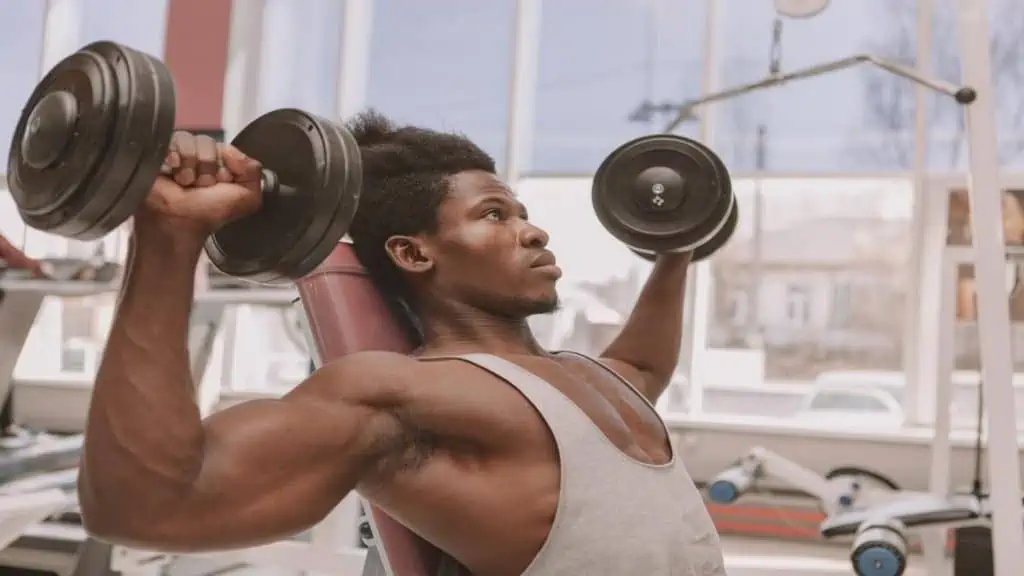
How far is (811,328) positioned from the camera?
12.4 feet

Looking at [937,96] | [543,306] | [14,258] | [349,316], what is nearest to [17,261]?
[14,258]

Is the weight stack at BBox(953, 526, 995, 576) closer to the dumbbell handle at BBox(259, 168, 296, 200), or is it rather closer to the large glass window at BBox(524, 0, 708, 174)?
the large glass window at BBox(524, 0, 708, 174)

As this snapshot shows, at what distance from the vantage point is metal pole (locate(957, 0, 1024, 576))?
174cm

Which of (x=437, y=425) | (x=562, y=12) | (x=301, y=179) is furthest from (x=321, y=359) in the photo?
(x=562, y=12)

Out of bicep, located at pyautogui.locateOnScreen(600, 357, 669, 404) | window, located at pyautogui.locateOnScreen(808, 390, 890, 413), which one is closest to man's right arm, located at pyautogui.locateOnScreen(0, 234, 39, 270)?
bicep, located at pyautogui.locateOnScreen(600, 357, 669, 404)

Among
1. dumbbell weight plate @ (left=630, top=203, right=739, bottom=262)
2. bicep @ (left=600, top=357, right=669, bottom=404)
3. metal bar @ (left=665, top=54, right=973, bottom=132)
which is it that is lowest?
bicep @ (left=600, top=357, right=669, bottom=404)

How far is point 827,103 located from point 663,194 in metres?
2.69

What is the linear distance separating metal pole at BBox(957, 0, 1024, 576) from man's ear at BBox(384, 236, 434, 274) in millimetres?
1221

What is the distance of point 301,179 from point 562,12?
3.64m

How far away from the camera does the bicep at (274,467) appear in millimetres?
695

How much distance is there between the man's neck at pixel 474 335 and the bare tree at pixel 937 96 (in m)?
3.03

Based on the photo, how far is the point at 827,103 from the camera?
3826 mm

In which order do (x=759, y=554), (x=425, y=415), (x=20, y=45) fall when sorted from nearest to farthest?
Answer: (x=425, y=415), (x=759, y=554), (x=20, y=45)

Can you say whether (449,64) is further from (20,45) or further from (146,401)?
(146,401)
